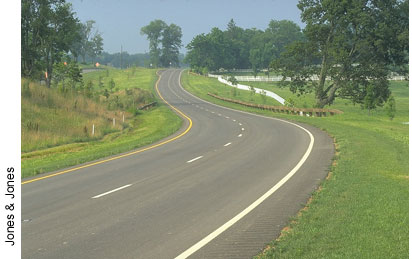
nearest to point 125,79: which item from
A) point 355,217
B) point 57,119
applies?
point 57,119

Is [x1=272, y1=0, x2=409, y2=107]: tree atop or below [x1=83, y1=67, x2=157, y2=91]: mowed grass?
atop

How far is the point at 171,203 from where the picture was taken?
12180mm

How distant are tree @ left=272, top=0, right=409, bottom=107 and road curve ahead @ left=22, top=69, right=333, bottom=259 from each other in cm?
3316

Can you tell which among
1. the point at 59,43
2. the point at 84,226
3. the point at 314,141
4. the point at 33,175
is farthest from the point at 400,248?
the point at 59,43

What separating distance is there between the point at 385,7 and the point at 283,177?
43.3 meters

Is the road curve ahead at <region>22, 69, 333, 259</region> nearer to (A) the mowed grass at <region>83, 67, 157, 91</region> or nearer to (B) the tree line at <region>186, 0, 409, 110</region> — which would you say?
(B) the tree line at <region>186, 0, 409, 110</region>

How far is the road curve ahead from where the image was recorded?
341 inches

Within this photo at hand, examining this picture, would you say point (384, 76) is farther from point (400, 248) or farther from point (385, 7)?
point (400, 248)

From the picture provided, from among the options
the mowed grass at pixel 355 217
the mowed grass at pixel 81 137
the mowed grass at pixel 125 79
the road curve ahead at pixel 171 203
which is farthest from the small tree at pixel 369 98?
the mowed grass at pixel 125 79

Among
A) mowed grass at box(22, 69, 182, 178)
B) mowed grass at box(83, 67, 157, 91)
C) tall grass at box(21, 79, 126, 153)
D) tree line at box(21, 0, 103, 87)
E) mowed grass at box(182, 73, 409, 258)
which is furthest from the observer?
mowed grass at box(83, 67, 157, 91)

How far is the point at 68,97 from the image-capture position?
45.0 m

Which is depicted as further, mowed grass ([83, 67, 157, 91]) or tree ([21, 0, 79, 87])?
mowed grass ([83, 67, 157, 91])

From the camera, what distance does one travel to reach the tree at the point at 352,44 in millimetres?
52750

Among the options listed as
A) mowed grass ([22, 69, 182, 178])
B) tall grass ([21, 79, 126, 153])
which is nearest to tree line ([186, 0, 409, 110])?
mowed grass ([22, 69, 182, 178])
